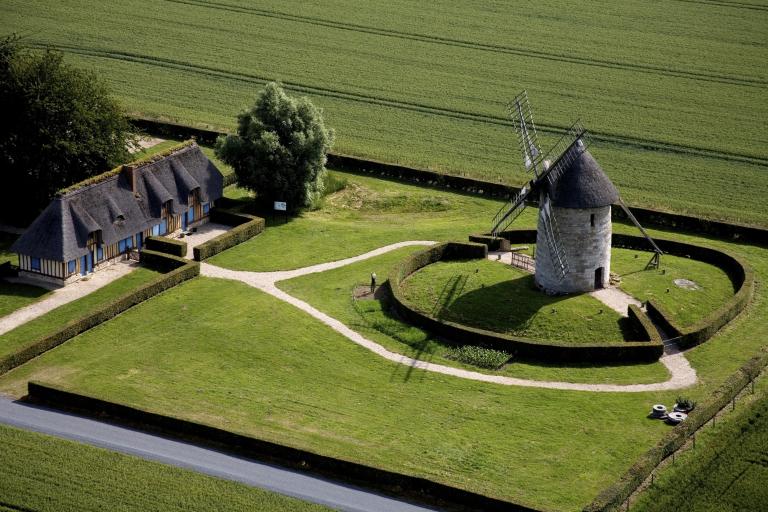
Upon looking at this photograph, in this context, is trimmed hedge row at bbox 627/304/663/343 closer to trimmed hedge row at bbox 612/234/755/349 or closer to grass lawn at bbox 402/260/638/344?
grass lawn at bbox 402/260/638/344

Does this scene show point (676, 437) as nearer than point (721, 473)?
No

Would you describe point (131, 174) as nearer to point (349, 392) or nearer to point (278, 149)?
point (278, 149)

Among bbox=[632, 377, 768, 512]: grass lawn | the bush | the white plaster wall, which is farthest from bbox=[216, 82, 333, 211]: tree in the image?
bbox=[632, 377, 768, 512]: grass lawn

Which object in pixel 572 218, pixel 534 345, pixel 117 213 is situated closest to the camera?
pixel 534 345

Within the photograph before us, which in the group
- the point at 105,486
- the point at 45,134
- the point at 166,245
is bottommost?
the point at 105,486

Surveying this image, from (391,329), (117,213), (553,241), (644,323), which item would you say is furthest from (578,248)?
(117,213)
